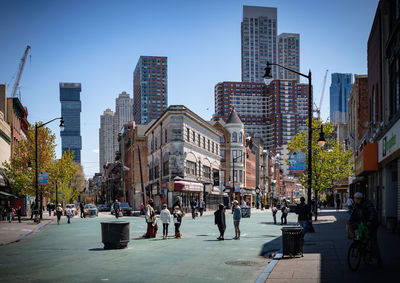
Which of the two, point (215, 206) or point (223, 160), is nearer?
point (215, 206)

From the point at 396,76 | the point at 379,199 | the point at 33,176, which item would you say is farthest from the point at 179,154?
the point at 396,76

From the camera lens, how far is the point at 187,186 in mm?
57531

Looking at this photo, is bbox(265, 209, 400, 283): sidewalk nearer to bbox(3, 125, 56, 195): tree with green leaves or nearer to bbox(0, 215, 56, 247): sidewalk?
bbox(0, 215, 56, 247): sidewalk

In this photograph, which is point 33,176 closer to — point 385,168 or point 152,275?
point 385,168

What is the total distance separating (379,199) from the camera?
93.1ft

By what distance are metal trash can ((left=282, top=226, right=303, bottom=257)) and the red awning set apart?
138 feet

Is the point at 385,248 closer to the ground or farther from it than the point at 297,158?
closer to the ground

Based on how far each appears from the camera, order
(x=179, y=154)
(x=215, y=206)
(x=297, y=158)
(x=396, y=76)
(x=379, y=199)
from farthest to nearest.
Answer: (x=215, y=206), (x=179, y=154), (x=297, y=158), (x=379, y=199), (x=396, y=76)

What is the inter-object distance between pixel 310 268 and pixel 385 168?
48.6 feet

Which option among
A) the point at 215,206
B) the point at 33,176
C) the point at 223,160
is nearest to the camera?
the point at 33,176

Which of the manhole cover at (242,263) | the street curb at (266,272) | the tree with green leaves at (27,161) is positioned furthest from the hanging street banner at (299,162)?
the tree with green leaves at (27,161)

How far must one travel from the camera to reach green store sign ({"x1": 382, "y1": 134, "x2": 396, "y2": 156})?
810 inches

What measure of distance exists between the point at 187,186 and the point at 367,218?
154 ft

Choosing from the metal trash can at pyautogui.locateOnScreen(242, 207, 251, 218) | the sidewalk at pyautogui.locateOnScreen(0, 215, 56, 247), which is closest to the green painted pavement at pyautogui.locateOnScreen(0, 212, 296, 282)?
the sidewalk at pyautogui.locateOnScreen(0, 215, 56, 247)
